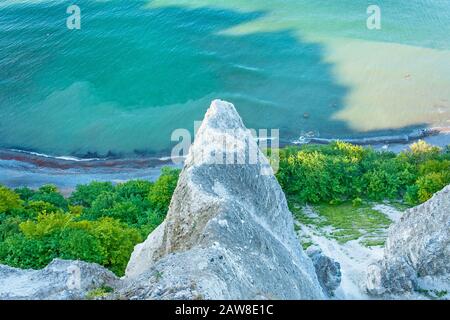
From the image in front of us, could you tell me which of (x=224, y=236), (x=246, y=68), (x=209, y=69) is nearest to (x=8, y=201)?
(x=224, y=236)

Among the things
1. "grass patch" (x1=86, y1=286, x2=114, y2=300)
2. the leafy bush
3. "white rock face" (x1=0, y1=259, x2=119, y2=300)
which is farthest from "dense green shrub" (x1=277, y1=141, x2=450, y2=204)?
"grass patch" (x1=86, y1=286, x2=114, y2=300)

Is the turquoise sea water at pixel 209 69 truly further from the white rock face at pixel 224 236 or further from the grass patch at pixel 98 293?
the grass patch at pixel 98 293

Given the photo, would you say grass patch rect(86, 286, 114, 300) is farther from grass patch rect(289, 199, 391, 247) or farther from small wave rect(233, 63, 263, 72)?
small wave rect(233, 63, 263, 72)

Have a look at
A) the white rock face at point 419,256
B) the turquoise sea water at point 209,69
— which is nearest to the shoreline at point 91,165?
the turquoise sea water at point 209,69
